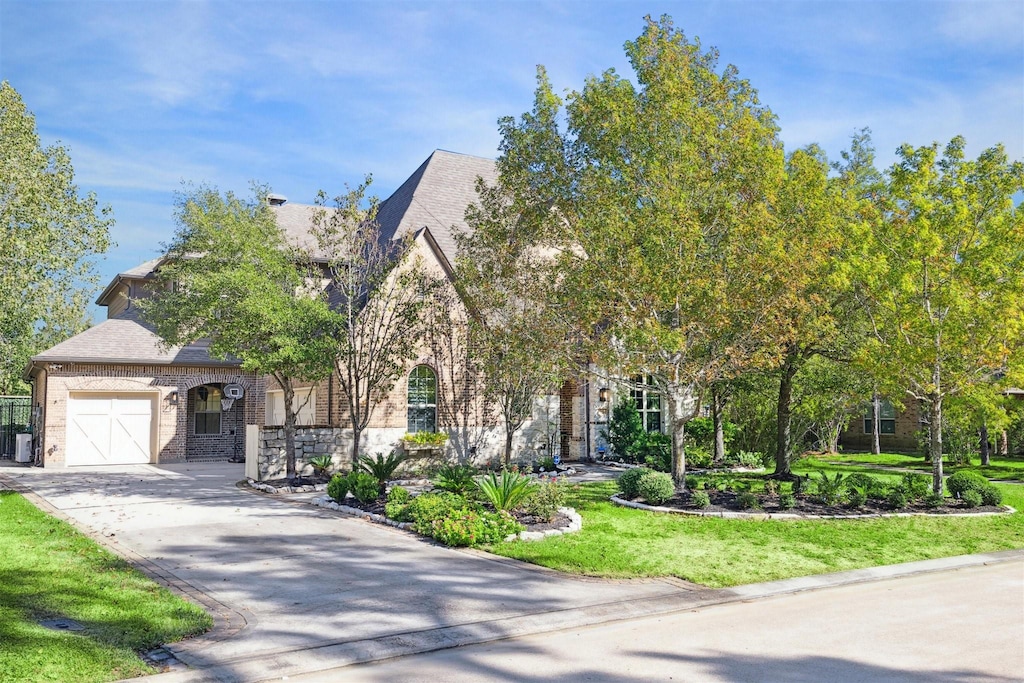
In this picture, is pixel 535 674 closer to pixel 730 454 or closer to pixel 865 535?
pixel 865 535

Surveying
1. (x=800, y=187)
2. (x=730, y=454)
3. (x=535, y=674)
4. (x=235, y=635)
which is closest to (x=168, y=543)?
(x=235, y=635)

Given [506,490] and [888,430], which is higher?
[888,430]

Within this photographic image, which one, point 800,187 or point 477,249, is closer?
point 800,187

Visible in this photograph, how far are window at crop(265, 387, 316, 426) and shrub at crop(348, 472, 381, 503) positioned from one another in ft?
24.6

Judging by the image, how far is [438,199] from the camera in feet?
77.4

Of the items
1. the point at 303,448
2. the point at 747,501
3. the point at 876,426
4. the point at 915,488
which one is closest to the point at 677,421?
the point at 747,501

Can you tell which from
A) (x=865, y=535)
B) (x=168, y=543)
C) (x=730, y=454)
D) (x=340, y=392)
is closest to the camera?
(x=168, y=543)

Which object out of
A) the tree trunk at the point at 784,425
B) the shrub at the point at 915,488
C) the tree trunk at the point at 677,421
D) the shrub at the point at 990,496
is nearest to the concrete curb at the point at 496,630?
the shrub at the point at 915,488

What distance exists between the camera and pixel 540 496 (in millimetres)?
13070

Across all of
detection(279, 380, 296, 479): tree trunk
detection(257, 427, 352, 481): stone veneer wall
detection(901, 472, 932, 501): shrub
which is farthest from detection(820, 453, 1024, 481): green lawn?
detection(279, 380, 296, 479): tree trunk

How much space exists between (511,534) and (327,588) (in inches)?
129

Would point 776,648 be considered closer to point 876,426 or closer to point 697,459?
point 697,459

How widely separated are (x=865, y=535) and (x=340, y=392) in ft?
40.6

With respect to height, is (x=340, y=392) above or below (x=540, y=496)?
above
